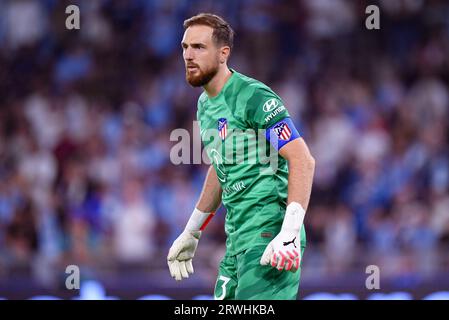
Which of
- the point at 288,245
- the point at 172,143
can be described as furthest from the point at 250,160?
the point at 172,143

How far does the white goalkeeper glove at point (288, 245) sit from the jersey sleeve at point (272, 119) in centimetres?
39

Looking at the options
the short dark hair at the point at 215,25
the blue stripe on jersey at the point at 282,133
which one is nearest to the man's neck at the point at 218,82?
the short dark hair at the point at 215,25

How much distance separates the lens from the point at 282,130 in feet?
18.7

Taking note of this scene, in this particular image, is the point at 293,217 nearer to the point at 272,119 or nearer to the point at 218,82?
the point at 272,119

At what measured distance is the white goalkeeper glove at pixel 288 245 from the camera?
213 inches

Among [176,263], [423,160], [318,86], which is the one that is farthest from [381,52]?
[176,263]

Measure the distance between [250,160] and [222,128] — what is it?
26 cm

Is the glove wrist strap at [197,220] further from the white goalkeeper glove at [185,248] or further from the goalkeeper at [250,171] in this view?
the goalkeeper at [250,171]

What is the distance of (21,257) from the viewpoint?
36.1 ft

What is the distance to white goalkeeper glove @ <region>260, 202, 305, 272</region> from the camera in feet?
17.7

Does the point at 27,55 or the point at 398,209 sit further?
the point at 27,55

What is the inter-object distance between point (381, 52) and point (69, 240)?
547cm

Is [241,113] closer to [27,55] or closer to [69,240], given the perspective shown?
[69,240]
